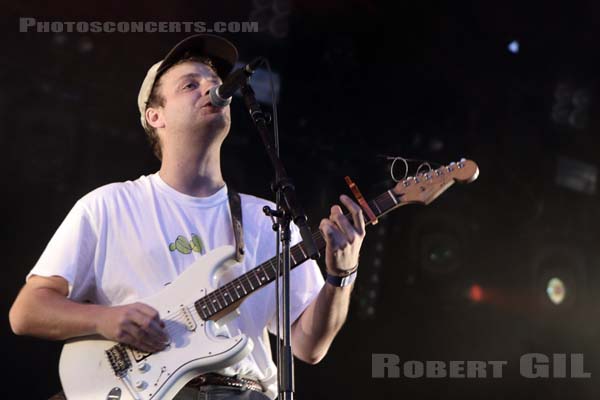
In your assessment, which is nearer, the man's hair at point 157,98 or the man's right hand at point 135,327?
the man's right hand at point 135,327

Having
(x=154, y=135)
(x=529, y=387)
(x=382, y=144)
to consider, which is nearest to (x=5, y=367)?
(x=154, y=135)

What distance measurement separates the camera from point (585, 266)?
488 cm

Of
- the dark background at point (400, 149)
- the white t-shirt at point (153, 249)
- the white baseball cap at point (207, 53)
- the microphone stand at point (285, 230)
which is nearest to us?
the microphone stand at point (285, 230)

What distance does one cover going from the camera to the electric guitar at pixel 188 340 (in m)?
2.58

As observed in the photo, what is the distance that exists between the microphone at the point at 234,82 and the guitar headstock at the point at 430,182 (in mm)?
731

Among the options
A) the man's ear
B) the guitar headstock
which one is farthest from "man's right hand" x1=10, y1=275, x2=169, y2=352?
the guitar headstock

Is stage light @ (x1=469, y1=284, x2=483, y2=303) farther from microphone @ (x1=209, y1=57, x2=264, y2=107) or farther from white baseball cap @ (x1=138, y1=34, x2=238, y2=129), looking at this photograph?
microphone @ (x1=209, y1=57, x2=264, y2=107)

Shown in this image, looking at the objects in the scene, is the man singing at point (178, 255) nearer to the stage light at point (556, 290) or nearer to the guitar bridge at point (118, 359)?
the guitar bridge at point (118, 359)

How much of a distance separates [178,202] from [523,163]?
2647 mm

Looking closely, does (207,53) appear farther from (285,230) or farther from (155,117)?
(285,230)

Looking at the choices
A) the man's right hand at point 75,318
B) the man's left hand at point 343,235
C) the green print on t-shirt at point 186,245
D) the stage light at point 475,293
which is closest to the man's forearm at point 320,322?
the man's left hand at point 343,235

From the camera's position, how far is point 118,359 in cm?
263

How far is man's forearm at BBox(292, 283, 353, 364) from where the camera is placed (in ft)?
9.16

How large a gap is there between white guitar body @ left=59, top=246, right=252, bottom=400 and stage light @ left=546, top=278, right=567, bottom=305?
276 cm
